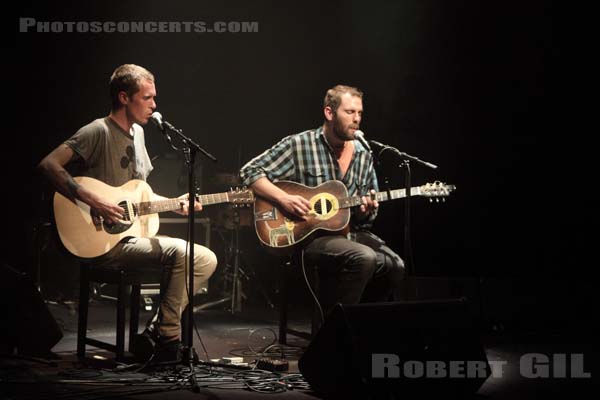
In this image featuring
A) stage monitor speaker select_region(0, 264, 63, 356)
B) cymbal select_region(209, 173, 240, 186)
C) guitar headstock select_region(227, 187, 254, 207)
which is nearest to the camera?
stage monitor speaker select_region(0, 264, 63, 356)

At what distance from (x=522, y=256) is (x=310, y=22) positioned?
299cm

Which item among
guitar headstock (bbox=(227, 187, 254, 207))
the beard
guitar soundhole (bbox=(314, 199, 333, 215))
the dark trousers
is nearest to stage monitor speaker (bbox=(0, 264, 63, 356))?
guitar headstock (bbox=(227, 187, 254, 207))

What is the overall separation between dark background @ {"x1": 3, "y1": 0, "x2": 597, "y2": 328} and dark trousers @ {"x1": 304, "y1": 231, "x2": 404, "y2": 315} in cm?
128

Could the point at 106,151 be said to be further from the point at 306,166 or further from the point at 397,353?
the point at 397,353

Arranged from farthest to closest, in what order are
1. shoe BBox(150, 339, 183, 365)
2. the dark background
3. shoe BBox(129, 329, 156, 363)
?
the dark background → shoe BBox(129, 329, 156, 363) → shoe BBox(150, 339, 183, 365)

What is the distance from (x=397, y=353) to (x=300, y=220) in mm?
1731

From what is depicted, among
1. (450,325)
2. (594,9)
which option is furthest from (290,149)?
(594,9)

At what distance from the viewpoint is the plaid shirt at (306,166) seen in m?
4.68

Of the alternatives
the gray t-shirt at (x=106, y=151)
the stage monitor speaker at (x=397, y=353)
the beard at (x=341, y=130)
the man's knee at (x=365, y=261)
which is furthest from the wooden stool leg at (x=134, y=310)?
the beard at (x=341, y=130)

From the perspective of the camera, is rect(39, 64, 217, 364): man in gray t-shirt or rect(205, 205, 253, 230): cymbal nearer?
rect(39, 64, 217, 364): man in gray t-shirt

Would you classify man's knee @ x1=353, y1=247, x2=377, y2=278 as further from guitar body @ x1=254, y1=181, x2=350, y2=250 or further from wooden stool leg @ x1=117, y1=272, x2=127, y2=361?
wooden stool leg @ x1=117, y1=272, x2=127, y2=361

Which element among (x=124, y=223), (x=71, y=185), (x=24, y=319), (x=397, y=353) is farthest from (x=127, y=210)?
(x=397, y=353)

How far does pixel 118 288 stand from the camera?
4055mm

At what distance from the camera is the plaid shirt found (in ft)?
15.4
